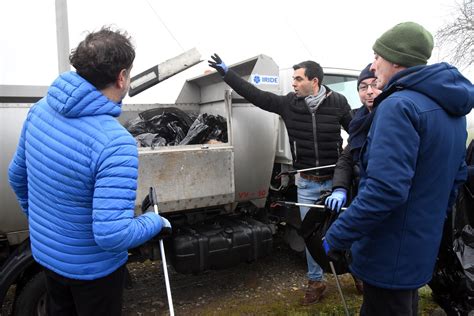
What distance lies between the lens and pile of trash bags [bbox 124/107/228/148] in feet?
11.3

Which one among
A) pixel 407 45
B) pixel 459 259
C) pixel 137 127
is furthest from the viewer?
pixel 137 127

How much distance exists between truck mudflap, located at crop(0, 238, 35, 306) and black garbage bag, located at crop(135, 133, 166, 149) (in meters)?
1.17

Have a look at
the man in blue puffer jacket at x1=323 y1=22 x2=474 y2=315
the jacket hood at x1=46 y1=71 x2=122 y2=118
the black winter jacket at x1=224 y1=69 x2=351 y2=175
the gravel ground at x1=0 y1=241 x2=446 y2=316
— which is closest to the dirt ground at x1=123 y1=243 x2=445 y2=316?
the gravel ground at x1=0 y1=241 x2=446 y2=316

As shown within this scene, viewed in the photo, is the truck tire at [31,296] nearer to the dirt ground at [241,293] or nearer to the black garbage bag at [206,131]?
the dirt ground at [241,293]

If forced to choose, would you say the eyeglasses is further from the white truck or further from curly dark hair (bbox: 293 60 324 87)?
the white truck

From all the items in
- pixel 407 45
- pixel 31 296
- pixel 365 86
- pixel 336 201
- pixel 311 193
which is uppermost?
pixel 407 45

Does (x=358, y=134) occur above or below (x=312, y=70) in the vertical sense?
below

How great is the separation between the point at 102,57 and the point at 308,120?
2098 millimetres

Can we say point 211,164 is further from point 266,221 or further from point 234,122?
point 266,221

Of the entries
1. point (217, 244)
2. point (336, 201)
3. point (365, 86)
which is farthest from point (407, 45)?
point (217, 244)

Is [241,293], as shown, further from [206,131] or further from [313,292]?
[206,131]

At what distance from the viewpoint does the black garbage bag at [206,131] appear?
11.3ft

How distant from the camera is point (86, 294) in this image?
1.69 meters

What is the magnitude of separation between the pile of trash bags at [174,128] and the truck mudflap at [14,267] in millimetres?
1180
